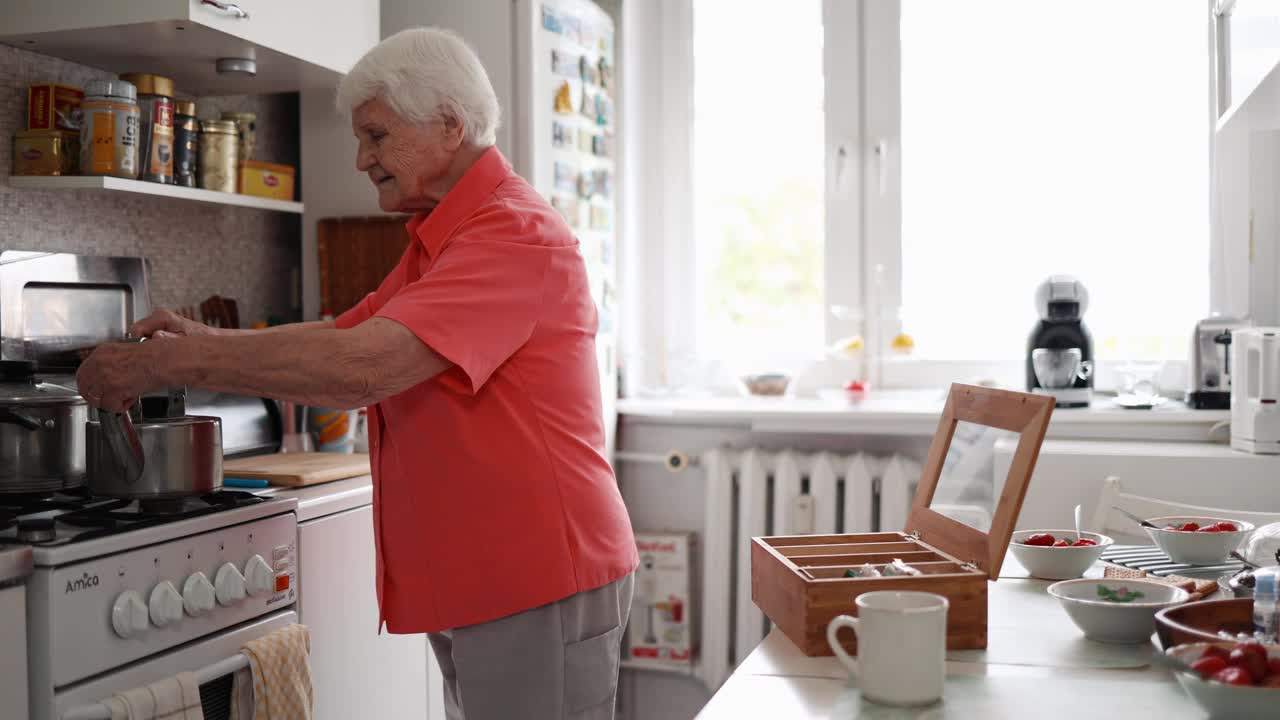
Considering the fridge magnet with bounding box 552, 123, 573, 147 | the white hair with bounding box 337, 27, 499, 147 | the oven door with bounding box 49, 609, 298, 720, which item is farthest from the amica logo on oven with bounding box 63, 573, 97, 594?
the fridge magnet with bounding box 552, 123, 573, 147

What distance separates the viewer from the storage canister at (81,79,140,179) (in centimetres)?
202

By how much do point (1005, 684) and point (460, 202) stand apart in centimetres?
90

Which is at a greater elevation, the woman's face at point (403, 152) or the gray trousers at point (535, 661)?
the woman's face at point (403, 152)

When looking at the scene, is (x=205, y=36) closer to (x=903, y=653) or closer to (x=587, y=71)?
(x=587, y=71)

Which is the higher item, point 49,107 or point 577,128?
point 577,128

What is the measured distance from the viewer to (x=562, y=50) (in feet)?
8.93

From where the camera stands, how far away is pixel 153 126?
2.14m

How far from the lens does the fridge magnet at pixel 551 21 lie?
8.73ft

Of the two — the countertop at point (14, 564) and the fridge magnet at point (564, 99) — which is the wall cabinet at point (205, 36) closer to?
the fridge magnet at point (564, 99)

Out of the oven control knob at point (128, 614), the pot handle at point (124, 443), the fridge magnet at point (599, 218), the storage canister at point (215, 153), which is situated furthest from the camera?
the fridge magnet at point (599, 218)

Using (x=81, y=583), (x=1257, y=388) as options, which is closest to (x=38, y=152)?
(x=81, y=583)

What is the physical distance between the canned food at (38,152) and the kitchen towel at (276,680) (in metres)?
0.96

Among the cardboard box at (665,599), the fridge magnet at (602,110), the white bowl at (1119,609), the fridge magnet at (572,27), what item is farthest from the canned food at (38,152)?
the white bowl at (1119,609)

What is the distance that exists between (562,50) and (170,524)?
158cm
